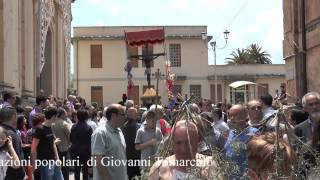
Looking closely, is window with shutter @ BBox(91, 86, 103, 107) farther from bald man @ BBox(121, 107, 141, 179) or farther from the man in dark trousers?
the man in dark trousers

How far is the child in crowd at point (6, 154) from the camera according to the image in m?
7.21

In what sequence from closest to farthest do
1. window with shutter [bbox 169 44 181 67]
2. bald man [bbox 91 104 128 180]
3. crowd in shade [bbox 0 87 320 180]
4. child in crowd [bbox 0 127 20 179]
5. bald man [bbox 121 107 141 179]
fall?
crowd in shade [bbox 0 87 320 180] < child in crowd [bbox 0 127 20 179] < bald man [bbox 91 104 128 180] < bald man [bbox 121 107 141 179] < window with shutter [bbox 169 44 181 67]

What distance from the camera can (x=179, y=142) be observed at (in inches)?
168

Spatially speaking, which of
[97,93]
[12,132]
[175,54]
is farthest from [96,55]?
[12,132]

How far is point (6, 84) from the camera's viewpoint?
652 inches

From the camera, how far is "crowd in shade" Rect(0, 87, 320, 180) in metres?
3.38

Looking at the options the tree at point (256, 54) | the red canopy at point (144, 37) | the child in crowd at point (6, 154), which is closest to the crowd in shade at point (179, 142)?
the child in crowd at point (6, 154)

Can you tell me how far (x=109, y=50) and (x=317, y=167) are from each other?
1720 inches

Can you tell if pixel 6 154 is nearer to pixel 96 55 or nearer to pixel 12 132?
pixel 12 132

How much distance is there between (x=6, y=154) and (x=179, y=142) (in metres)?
3.60

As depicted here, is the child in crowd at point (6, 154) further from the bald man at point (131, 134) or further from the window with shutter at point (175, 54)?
the window with shutter at point (175, 54)

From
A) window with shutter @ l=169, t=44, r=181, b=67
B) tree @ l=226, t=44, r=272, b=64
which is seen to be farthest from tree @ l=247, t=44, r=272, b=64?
window with shutter @ l=169, t=44, r=181, b=67

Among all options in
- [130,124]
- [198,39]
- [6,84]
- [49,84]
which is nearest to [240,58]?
[198,39]

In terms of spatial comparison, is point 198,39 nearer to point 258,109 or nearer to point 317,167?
point 258,109
